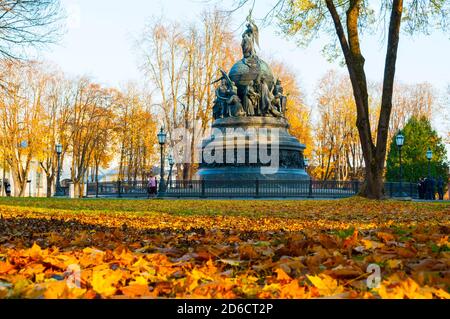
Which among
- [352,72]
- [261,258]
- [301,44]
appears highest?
[301,44]

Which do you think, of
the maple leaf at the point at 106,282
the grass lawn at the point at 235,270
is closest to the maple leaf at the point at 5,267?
the grass lawn at the point at 235,270

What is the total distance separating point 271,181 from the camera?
24.9 metres

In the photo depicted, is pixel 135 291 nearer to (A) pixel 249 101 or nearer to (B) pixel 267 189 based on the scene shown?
(B) pixel 267 189

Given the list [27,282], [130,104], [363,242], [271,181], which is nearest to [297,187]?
[271,181]

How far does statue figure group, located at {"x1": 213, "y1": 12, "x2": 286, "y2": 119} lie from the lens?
98.8 feet

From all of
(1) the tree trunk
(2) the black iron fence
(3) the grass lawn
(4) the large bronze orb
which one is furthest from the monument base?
(3) the grass lawn

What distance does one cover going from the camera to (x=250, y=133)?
2873cm

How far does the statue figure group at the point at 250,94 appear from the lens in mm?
30109

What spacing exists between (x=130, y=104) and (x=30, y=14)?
39201mm

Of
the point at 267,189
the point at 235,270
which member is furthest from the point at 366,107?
the point at 235,270

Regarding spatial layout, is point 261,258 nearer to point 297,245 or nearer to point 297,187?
point 297,245

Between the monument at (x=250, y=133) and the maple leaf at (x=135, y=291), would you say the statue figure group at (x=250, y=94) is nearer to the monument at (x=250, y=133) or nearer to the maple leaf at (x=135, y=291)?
the monument at (x=250, y=133)

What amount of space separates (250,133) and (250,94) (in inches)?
111
